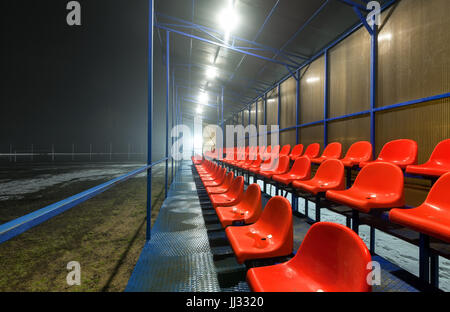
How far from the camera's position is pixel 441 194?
1.44 meters

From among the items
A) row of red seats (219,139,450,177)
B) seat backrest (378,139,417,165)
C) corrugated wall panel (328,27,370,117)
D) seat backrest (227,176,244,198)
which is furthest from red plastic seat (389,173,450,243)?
corrugated wall panel (328,27,370,117)

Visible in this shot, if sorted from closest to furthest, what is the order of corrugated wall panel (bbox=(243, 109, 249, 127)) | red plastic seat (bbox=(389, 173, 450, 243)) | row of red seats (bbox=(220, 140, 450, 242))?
red plastic seat (bbox=(389, 173, 450, 243)) < row of red seats (bbox=(220, 140, 450, 242)) < corrugated wall panel (bbox=(243, 109, 249, 127))

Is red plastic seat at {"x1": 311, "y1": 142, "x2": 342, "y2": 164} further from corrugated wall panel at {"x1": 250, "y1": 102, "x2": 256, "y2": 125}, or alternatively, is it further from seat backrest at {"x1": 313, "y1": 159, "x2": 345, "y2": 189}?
corrugated wall panel at {"x1": 250, "y1": 102, "x2": 256, "y2": 125}

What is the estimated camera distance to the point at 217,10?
4.97m

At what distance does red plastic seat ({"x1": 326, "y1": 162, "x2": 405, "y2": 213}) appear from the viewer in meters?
1.58

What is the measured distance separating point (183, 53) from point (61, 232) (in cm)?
733

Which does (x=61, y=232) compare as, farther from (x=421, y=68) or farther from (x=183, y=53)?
(x=183, y=53)

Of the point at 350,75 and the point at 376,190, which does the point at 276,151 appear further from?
the point at 376,190

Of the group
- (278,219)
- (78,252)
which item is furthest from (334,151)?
(78,252)

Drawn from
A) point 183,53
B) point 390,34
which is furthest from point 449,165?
point 183,53

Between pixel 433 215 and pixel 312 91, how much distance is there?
4.90 metres

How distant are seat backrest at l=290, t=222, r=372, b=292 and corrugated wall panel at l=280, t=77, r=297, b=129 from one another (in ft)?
19.5

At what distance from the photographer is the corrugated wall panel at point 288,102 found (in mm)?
6648

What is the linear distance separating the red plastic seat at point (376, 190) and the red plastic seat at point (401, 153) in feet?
2.38
